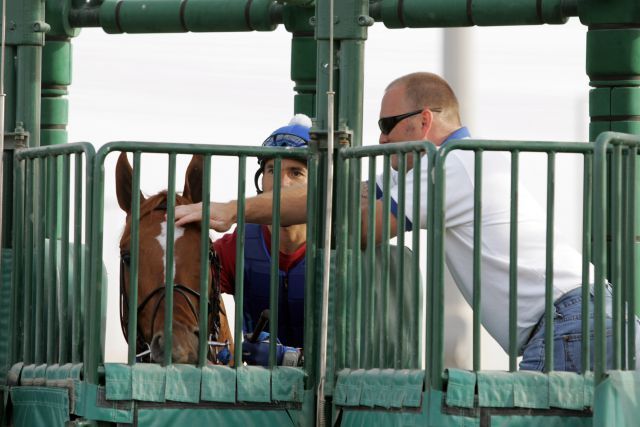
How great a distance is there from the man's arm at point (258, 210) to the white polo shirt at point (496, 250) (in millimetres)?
360

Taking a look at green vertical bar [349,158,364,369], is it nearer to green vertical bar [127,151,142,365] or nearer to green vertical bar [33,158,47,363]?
green vertical bar [127,151,142,365]

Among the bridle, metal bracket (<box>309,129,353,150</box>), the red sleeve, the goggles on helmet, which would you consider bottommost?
the bridle

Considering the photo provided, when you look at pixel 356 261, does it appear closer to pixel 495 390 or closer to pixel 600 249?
pixel 495 390

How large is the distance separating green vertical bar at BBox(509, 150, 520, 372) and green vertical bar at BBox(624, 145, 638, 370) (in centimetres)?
40

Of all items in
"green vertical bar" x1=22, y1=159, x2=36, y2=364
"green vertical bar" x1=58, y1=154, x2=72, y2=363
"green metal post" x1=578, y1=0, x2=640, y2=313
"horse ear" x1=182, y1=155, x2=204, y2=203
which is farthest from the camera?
"green metal post" x1=578, y1=0, x2=640, y2=313

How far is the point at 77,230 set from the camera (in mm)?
6016

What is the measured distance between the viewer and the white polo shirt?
6.12m

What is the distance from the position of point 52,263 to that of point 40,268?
0.07 metres

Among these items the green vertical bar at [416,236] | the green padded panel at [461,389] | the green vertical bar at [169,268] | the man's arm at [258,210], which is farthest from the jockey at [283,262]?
the green padded panel at [461,389]

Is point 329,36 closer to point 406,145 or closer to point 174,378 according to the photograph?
point 406,145

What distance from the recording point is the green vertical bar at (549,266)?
5680 millimetres

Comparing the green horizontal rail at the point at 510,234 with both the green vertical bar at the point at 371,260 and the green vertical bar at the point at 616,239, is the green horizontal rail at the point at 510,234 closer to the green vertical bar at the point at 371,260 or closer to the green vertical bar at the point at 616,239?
the green vertical bar at the point at 616,239

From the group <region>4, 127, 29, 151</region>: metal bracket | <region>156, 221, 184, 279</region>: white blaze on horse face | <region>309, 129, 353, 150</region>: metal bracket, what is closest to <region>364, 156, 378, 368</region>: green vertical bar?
<region>309, 129, 353, 150</region>: metal bracket

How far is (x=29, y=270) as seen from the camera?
6375 millimetres
